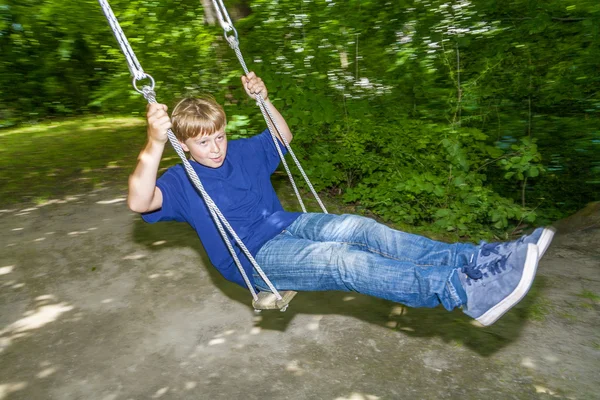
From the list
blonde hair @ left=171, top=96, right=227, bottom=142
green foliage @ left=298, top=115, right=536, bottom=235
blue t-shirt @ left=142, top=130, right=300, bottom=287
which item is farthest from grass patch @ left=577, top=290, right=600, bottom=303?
blonde hair @ left=171, top=96, right=227, bottom=142

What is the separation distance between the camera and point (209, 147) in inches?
91.8

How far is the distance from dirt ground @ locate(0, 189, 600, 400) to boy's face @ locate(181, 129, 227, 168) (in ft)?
4.30

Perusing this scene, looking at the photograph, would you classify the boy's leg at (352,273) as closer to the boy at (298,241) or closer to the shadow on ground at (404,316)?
the boy at (298,241)

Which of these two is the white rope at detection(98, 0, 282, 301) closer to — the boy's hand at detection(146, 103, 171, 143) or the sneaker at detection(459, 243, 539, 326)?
the boy's hand at detection(146, 103, 171, 143)

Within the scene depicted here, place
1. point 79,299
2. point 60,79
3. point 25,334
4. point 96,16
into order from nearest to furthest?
point 25,334 < point 79,299 < point 96,16 < point 60,79

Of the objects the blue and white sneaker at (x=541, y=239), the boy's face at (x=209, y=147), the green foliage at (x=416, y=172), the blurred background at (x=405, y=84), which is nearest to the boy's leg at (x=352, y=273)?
the blue and white sneaker at (x=541, y=239)

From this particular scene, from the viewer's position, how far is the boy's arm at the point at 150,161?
2.01 m

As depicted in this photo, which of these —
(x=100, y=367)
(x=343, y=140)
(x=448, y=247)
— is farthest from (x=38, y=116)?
(x=448, y=247)

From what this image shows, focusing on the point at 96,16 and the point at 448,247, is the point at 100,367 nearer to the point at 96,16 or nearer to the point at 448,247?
the point at 448,247

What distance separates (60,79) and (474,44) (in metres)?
7.04

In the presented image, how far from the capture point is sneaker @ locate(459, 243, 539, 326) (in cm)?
181

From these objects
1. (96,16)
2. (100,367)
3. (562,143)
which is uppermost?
(96,16)

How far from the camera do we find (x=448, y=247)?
2023mm

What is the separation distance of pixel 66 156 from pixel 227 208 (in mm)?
5234
